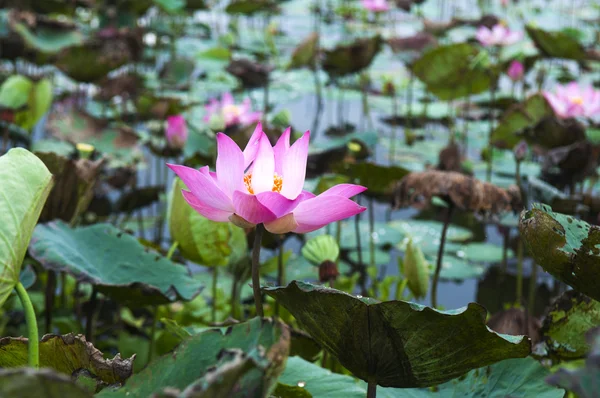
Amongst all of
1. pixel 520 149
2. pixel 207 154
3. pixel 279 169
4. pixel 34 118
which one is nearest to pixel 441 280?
pixel 520 149

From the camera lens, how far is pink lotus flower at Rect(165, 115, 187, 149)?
1818 millimetres

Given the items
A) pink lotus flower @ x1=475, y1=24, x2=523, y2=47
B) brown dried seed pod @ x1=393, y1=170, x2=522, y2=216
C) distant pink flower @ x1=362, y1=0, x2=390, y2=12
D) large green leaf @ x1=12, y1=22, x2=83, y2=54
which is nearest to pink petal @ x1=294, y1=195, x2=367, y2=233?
brown dried seed pod @ x1=393, y1=170, x2=522, y2=216


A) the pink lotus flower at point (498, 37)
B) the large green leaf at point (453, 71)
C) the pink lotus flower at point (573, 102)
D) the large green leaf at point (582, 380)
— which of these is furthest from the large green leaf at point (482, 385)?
the pink lotus flower at point (498, 37)

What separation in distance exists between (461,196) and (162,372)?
78 centimetres

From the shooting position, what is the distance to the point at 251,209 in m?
0.58

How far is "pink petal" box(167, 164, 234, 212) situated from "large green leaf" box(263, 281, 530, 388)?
9 centimetres

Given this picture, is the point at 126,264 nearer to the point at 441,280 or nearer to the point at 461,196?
the point at 461,196

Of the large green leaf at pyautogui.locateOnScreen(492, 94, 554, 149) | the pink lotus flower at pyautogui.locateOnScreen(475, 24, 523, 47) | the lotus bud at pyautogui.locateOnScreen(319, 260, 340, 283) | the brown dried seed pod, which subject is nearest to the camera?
the lotus bud at pyautogui.locateOnScreen(319, 260, 340, 283)

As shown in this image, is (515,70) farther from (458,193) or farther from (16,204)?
(16,204)

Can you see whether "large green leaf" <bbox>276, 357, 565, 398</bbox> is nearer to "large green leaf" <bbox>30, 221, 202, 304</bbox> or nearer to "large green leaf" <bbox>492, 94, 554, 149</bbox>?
"large green leaf" <bbox>30, 221, 202, 304</bbox>

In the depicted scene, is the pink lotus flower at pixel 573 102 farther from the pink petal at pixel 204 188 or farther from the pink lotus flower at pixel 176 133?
the pink petal at pixel 204 188

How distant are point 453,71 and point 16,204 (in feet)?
6.39

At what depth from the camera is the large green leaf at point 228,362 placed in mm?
393

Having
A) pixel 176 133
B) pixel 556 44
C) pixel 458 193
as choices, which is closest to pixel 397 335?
pixel 458 193
